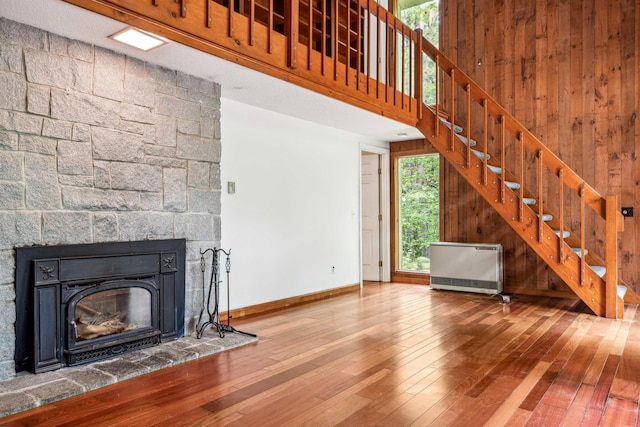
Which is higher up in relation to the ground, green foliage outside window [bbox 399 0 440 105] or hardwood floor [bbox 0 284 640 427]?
green foliage outside window [bbox 399 0 440 105]

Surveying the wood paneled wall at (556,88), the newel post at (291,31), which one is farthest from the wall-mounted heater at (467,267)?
the newel post at (291,31)

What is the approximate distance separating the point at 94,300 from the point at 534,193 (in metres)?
5.31

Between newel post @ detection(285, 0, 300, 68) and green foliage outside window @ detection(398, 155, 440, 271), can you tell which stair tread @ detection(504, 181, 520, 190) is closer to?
green foliage outside window @ detection(398, 155, 440, 271)

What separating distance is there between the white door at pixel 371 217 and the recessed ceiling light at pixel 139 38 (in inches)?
174

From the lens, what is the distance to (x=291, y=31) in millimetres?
3766

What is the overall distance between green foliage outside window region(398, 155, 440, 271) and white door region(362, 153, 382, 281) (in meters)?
0.38

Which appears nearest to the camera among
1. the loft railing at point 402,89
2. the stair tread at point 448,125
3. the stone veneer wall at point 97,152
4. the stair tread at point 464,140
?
the stone veneer wall at point 97,152

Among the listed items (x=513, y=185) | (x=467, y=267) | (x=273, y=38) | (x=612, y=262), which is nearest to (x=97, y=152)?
(x=273, y=38)

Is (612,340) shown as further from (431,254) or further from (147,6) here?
(147,6)

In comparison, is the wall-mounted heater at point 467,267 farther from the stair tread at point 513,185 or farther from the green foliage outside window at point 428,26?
the green foliage outside window at point 428,26

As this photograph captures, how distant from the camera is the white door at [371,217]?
23.2 feet

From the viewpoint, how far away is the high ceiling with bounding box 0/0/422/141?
2689 mm

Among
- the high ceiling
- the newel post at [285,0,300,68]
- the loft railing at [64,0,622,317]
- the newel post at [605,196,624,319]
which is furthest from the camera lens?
the newel post at [605,196,624,319]

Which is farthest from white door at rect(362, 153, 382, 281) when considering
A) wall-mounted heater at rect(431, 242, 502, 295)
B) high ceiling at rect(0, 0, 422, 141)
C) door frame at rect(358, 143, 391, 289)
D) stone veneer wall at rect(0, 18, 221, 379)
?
stone veneer wall at rect(0, 18, 221, 379)
